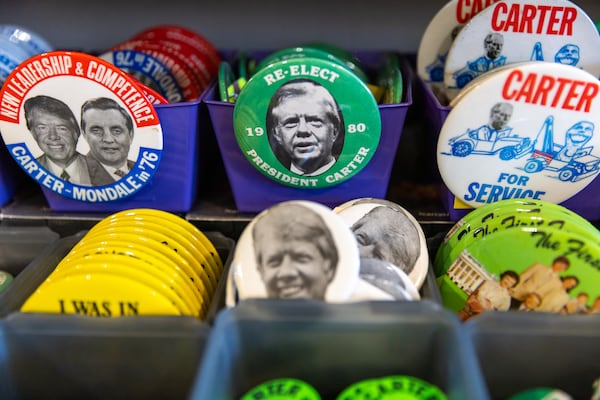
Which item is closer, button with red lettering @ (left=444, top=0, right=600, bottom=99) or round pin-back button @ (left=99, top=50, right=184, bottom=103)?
button with red lettering @ (left=444, top=0, right=600, bottom=99)

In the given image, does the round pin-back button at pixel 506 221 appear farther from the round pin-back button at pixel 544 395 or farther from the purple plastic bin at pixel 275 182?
the round pin-back button at pixel 544 395

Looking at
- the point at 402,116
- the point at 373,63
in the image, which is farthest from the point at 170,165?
the point at 373,63

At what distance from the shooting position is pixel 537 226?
3.84ft

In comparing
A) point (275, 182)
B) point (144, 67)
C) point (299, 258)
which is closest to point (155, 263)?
point (299, 258)

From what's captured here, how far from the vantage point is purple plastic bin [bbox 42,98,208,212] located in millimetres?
1394

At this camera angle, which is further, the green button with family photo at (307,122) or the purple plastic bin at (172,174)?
the purple plastic bin at (172,174)

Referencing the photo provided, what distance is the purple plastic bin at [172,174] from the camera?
139 centimetres

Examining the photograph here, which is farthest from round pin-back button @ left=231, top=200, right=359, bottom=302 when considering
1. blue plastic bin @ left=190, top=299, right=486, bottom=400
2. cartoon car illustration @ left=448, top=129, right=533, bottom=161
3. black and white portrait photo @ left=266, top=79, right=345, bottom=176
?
cartoon car illustration @ left=448, top=129, right=533, bottom=161

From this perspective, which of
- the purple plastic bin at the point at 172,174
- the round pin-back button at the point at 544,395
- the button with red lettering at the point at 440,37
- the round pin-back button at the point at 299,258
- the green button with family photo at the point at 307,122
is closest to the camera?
the round pin-back button at the point at 544,395

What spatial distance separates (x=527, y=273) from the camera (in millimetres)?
1159

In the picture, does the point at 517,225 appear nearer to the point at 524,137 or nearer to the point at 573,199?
the point at 524,137

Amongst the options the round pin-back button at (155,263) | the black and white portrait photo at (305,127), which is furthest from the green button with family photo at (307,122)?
the round pin-back button at (155,263)

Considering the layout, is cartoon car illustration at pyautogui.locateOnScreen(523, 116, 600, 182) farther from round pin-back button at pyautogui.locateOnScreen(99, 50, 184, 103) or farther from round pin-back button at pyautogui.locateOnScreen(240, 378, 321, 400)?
round pin-back button at pyautogui.locateOnScreen(99, 50, 184, 103)

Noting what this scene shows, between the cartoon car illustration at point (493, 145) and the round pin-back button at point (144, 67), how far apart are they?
2.43ft
